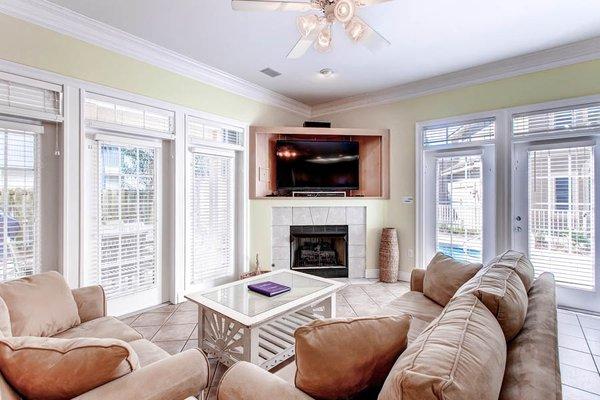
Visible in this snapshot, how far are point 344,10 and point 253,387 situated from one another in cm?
207

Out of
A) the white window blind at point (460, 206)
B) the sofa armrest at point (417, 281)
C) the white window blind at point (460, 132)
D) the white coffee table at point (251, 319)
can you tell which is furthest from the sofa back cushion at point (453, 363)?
the white window blind at point (460, 132)

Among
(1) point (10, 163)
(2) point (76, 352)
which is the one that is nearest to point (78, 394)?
(2) point (76, 352)

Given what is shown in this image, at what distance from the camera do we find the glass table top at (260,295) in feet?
6.87

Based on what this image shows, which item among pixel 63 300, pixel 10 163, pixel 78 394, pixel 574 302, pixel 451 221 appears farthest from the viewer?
pixel 451 221

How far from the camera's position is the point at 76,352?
107cm

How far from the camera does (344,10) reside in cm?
187

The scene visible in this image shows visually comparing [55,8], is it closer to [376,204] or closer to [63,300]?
[63,300]

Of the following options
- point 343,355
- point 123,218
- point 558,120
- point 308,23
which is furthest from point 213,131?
point 558,120

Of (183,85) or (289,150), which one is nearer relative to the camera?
(183,85)

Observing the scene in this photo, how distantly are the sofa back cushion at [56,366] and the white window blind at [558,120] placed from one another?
4.19 meters

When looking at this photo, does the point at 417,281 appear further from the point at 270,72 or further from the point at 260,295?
the point at 270,72

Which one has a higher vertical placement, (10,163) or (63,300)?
(10,163)

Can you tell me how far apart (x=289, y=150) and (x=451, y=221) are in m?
2.45

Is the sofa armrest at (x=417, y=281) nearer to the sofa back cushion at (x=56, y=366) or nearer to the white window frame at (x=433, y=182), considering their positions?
the white window frame at (x=433, y=182)
